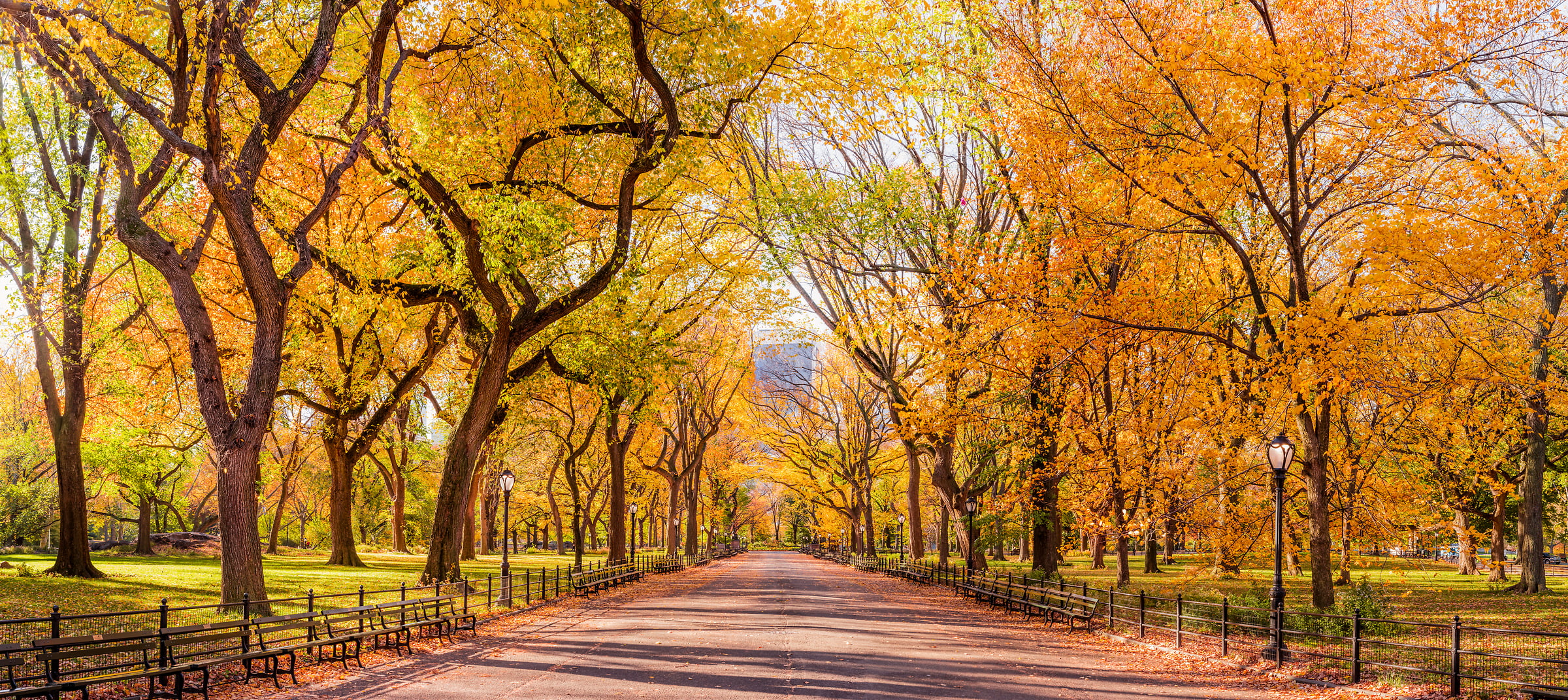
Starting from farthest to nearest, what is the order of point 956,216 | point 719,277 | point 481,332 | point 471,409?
point 719,277
point 956,216
point 481,332
point 471,409

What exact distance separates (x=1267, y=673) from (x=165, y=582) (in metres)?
24.1

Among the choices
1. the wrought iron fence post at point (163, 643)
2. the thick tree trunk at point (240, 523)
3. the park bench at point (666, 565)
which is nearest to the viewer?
the wrought iron fence post at point (163, 643)

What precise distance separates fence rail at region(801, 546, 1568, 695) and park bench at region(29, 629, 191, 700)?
1251 cm

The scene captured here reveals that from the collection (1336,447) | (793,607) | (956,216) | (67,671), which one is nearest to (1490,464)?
(1336,447)

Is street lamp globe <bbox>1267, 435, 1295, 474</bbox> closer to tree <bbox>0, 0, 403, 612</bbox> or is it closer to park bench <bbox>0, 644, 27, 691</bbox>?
tree <bbox>0, 0, 403, 612</bbox>

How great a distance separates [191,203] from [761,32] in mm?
15560

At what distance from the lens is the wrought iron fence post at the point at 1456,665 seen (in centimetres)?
1040

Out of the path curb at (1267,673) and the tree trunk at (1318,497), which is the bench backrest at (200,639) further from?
the tree trunk at (1318,497)

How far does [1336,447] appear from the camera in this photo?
25703 mm

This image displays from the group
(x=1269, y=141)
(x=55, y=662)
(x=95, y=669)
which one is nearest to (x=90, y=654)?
(x=55, y=662)

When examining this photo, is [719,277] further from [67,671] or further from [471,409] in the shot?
[67,671]

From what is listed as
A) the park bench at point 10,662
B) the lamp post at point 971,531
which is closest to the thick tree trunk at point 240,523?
the park bench at point 10,662

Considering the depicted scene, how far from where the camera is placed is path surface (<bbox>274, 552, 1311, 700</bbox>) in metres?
10.7

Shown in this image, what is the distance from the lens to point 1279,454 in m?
14.9
